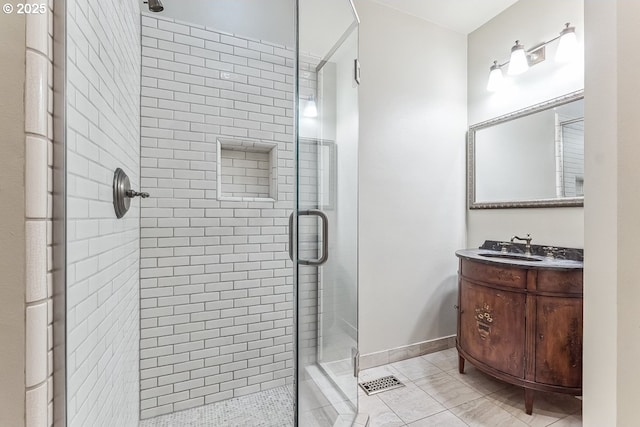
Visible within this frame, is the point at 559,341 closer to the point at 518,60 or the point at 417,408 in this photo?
the point at 417,408

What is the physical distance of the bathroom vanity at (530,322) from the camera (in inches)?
61.1

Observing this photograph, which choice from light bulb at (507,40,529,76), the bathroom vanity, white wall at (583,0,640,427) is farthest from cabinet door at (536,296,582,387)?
light bulb at (507,40,529,76)

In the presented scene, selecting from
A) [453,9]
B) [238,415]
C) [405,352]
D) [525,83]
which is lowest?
[238,415]

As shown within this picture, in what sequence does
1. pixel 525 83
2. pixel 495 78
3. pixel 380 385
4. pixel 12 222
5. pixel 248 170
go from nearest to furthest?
pixel 12 222 → pixel 380 385 → pixel 248 170 → pixel 525 83 → pixel 495 78

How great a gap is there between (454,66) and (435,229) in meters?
1.48

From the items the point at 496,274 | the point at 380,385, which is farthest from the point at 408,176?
the point at 380,385

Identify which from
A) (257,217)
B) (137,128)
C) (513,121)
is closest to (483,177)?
(513,121)

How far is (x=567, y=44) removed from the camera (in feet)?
6.03

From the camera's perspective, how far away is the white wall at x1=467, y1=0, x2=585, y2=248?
6.19ft

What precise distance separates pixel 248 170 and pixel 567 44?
2.31 metres

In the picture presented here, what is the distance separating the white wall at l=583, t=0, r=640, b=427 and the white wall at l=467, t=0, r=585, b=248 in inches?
27.3

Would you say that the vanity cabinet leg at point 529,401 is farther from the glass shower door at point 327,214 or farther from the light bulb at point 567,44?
the light bulb at point 567,44

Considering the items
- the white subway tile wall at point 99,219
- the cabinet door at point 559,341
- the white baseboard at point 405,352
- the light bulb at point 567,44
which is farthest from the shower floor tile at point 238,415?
the light bulb at point 567,44

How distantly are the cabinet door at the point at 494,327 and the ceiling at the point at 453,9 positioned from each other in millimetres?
2152
